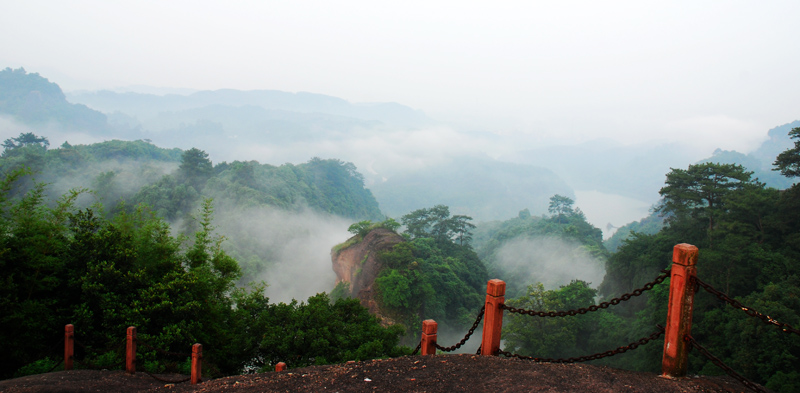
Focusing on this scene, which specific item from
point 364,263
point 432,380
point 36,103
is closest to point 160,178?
point 364,263

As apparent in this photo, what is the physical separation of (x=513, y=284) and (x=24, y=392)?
Result: 4782 centimetres

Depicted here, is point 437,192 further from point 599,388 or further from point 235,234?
point 599,388

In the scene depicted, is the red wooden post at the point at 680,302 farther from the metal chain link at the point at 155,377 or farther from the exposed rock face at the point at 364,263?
the exposed rock face at the point at 364,263

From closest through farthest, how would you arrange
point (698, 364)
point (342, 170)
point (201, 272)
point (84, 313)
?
1. point (84, 313)
2. point (201, 272)
3. point (698, 364)
4. point (342, 170)

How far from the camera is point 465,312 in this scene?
1342 inches

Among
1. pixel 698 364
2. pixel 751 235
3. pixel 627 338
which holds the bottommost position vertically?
pixel 627 338

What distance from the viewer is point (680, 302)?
3932 millimetres

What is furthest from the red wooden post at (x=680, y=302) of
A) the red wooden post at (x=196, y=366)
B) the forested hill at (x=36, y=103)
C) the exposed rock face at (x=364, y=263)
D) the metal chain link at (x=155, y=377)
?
the forested hill at (x=36, y=103)

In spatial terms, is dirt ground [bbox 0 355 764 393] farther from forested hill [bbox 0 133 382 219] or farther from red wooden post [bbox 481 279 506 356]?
forested hill [bbox 0 133 382 219]

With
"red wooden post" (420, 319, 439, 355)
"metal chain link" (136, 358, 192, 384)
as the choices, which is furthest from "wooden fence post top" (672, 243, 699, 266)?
"metal chain link" (136, 358, 192, 384)

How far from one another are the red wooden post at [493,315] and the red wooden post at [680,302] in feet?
5.30

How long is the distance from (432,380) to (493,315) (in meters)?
1.02

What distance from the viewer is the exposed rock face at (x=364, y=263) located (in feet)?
92.3

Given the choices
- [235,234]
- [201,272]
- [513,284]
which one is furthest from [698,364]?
[235,234]
